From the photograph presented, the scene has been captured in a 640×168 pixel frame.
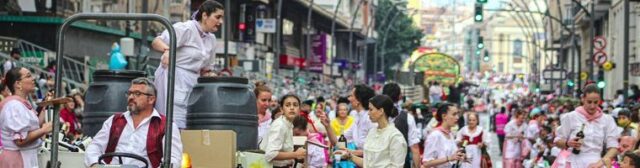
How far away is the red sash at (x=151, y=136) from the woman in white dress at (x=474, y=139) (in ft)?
33.6

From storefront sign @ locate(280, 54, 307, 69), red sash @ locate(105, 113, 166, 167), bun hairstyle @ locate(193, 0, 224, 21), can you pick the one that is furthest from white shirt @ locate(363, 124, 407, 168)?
storefront sign @ locate(280, 54, 307, 69)

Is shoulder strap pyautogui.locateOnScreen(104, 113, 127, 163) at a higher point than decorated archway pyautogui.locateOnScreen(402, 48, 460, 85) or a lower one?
lower

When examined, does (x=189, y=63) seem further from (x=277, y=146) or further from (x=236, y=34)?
(x=236, y=34)

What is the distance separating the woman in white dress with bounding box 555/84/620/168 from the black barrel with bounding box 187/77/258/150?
4.27m

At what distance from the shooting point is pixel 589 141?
15422 mm

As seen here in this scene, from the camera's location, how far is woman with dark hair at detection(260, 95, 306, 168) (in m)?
13.5

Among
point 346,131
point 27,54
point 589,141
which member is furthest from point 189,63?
point 27,54

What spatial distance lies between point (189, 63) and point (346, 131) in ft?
21.1

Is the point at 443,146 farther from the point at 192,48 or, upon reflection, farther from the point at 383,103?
the point at 192,48

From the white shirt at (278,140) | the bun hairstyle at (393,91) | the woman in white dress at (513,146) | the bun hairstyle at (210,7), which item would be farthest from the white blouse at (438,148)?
the woman in white dress at (513,146)

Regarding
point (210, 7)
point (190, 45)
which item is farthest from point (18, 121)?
point (210, 7)

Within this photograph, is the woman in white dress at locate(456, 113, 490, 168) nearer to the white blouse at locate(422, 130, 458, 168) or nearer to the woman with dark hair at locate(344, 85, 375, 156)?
the woman with dark hair at locate(344, 85, 375, 156)

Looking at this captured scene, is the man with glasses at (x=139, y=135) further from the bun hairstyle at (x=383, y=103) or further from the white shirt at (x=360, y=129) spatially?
the white shirt at (x=360, y=129)

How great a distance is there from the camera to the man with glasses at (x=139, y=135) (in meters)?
9.90
